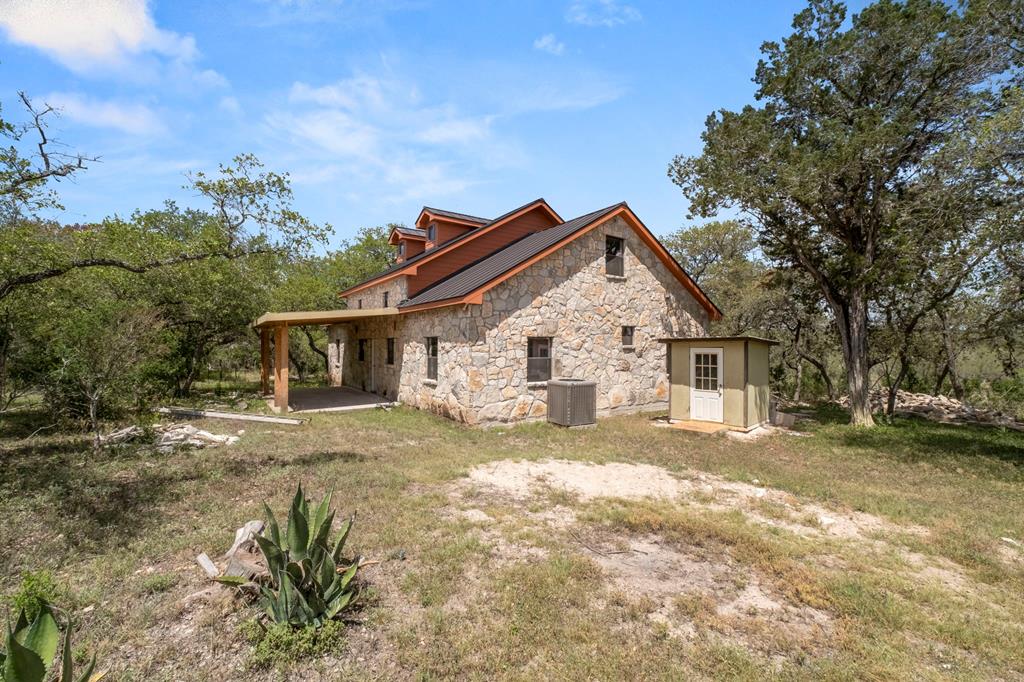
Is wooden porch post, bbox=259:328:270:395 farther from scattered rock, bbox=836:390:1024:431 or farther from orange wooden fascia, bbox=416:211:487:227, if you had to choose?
scattered rock, bbox=836:390:1024:431

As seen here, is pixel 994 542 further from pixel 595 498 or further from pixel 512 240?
pixel 512 240

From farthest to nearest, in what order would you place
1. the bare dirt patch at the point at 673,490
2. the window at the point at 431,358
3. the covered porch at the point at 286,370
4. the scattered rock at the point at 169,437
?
the window at the point at 431,358, the covered porch at the point at 286,370, the scattered rock at the point at 169,437, the bare dirt patch at the point at 673,490

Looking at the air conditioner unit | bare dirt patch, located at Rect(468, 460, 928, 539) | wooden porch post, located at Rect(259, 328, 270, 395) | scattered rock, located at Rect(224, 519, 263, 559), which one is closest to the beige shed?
the air conditioner unit

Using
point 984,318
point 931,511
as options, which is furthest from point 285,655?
point 984,318

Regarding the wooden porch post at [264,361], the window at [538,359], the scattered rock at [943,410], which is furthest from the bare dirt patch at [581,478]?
the wooden porch post at [264,361]

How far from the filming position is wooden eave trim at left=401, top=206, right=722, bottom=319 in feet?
37.7

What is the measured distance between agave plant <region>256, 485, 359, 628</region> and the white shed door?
11.0m

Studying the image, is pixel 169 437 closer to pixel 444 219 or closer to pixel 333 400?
pixel 333 400

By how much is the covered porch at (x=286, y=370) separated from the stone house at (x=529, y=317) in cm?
28

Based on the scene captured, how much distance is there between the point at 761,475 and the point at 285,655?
7665 millimetres

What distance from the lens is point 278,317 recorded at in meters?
12.8

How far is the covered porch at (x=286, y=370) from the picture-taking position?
13258mm

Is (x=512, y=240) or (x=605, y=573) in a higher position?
(x=512, y=240)

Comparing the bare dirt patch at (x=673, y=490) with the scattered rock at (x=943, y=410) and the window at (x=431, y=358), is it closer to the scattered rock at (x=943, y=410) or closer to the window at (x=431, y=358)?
the window at (x=431, y=358)
